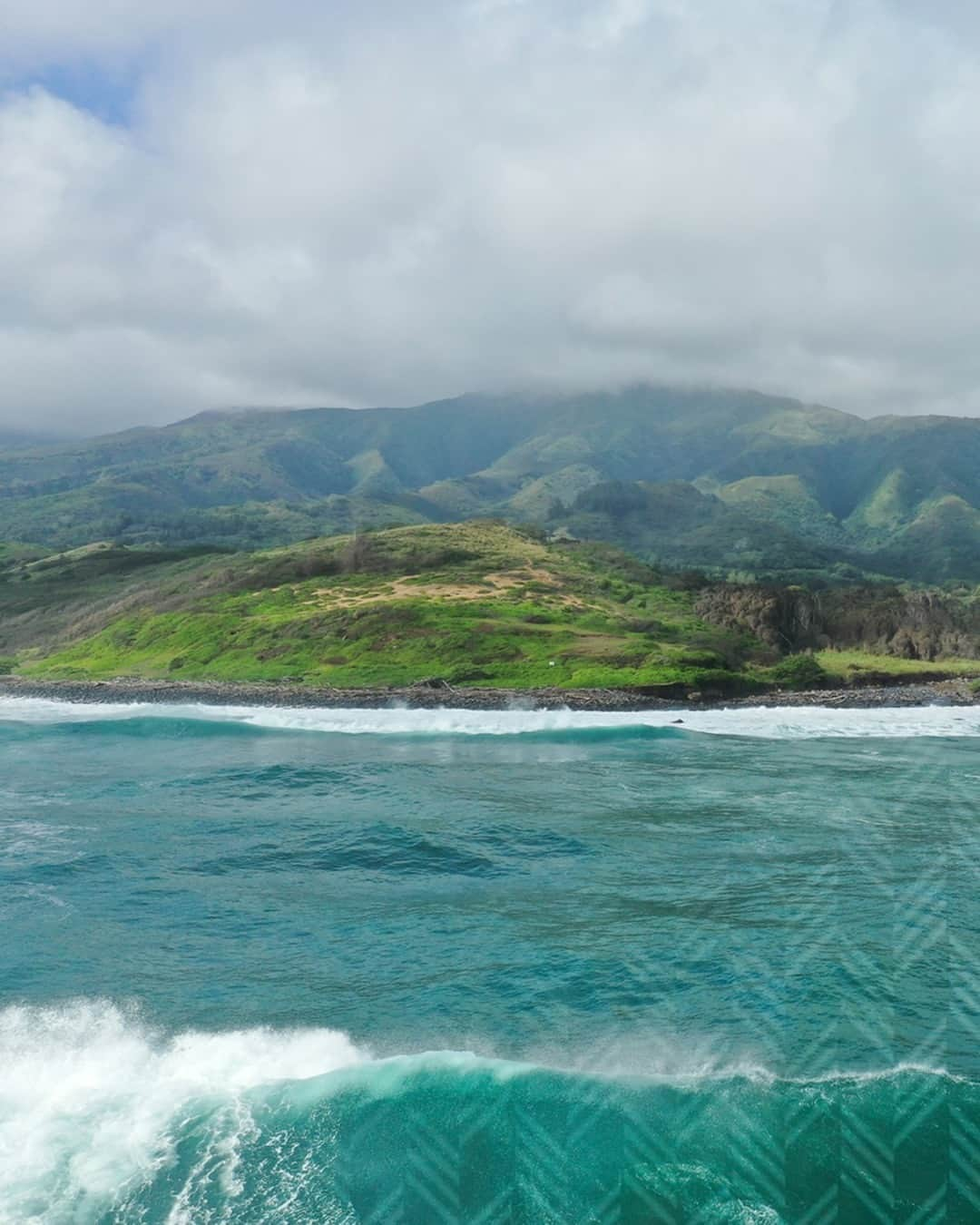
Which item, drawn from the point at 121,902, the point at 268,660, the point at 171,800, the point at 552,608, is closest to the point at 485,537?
the point at 552,608

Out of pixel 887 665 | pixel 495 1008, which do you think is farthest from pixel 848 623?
pixel 495 1008

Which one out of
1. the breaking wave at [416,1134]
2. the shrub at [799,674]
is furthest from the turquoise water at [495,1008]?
the shrub at [799,674]

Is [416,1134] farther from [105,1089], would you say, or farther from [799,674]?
[799,674]

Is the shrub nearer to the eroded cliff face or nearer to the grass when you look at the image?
the grass

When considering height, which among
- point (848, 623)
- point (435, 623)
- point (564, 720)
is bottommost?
point (564, 720)

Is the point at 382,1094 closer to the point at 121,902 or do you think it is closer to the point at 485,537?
the point at 121,902
